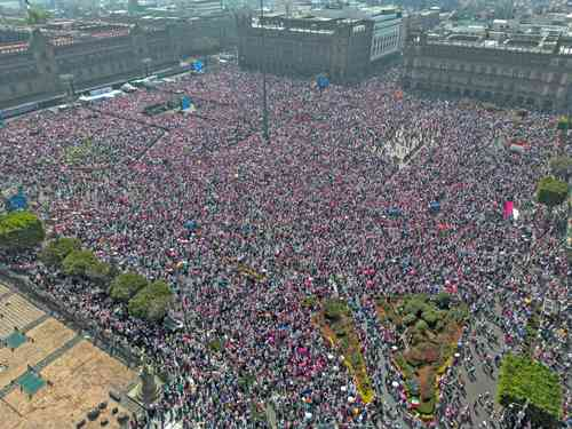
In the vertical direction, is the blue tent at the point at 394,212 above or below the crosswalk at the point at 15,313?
above

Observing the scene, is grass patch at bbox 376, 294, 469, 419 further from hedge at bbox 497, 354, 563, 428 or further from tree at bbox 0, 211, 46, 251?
tree at bbox 0, 211, 46, 251

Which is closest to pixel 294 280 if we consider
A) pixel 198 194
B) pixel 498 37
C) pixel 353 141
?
pixel 198 194

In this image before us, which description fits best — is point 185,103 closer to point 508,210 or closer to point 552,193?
point 508,210

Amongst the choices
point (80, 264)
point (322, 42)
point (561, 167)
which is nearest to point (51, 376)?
point (80, 264)

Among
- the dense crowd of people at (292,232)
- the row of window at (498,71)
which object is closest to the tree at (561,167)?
the dense crowd of people at (292,232)

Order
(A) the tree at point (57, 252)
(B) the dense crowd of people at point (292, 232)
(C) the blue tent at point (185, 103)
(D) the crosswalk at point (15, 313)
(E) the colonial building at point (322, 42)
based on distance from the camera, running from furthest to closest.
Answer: (E) the colonial building at point (322, 42) → (C) the blue tent at point (185, 103) → (A) the tree at point (57, 252) → (D) the crosswalk at point (15, 313) → (B) the dense crowd of people at point (292, 232)

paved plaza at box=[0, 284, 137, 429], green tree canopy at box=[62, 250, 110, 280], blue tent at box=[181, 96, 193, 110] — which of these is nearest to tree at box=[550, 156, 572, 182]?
green tree canopy at box=[62, 250, 110, 280]

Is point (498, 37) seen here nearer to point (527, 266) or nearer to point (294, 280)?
point (527, 266)

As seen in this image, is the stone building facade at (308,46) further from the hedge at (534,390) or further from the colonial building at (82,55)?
the hedge at (534,390)
